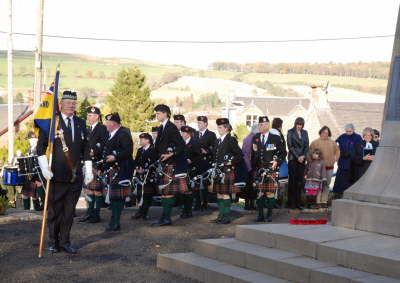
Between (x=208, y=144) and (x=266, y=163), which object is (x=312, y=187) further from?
(x=266, y=163)

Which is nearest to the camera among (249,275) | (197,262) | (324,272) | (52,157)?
(324,272)

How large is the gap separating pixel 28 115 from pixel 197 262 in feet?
178

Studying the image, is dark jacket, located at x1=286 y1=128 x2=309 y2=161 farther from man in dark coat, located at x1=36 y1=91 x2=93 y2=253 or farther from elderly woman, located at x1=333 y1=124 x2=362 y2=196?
man in dark coat, located at x1=36 y1=91 x2=93 y2=253

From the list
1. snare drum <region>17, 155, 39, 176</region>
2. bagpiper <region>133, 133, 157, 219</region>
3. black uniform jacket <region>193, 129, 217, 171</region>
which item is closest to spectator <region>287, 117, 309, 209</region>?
black uniform jacket <region>193, 129, 217, 171</region>

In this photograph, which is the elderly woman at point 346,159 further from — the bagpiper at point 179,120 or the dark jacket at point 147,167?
the dark jacket at point 147,167

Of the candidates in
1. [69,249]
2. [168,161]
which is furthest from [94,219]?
[69,249]

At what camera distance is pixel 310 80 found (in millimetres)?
143750

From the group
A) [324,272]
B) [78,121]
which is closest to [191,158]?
[78,121]

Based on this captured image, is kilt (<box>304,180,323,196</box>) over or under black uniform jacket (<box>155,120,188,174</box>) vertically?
under

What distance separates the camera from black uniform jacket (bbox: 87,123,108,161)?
39.5ft

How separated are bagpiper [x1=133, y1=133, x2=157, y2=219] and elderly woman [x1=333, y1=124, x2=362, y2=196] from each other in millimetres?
4560

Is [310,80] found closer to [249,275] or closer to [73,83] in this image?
A: [73,83]

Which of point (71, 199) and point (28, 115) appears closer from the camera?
point (71, 199)

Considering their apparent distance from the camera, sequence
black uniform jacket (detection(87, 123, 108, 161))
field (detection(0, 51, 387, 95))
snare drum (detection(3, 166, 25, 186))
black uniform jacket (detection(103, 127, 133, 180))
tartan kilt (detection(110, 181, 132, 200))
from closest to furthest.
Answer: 1. tartan kilt (detection(110, 181, 132, 200))
2. black uniform jacket (detection(103, 127, 133, 180))
3. black uniform jacket (detection(87, 123, 108, 161))
4. snare drum (detection(3, 166, 25, 186))
5. field (detection(0, 51, 387, 95))
